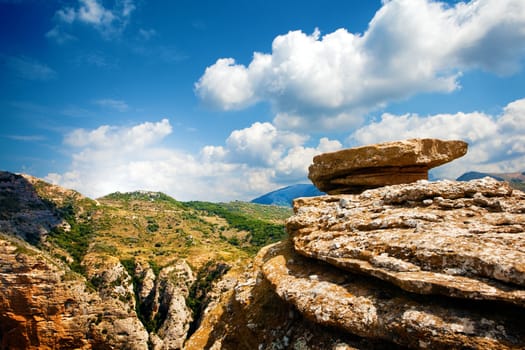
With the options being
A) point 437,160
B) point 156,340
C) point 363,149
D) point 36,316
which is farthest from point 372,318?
point 156,340

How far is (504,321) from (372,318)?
3.14 meters

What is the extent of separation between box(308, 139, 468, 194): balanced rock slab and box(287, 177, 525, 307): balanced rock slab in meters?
3.75

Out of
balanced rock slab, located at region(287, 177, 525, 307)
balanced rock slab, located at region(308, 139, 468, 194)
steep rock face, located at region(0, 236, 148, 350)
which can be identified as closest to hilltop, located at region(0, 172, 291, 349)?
steep rock face, located at region(0, 236, 148, 350)

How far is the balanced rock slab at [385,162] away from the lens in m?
16.5

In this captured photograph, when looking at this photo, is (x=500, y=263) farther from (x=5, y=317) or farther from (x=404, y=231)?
(x=5, y=317)

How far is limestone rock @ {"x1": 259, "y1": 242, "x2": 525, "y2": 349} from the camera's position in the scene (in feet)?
21.6

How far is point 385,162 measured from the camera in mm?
16719

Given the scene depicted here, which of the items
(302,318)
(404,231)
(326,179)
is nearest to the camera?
(404,231)

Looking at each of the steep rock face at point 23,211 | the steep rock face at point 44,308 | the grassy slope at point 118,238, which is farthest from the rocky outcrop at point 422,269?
the steep rock face at point 23,211

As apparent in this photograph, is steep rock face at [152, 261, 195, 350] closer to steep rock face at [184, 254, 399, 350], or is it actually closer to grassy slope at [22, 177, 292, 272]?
grassy slope at [22, 177, 292, 272]

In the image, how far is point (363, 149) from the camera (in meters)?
17.3

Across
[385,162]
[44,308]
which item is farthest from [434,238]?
[44,308]

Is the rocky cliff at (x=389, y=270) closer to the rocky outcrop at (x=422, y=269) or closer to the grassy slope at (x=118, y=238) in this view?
the rocky outcrop at (x=422, y=269)

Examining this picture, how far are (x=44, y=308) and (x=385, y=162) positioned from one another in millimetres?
100106
